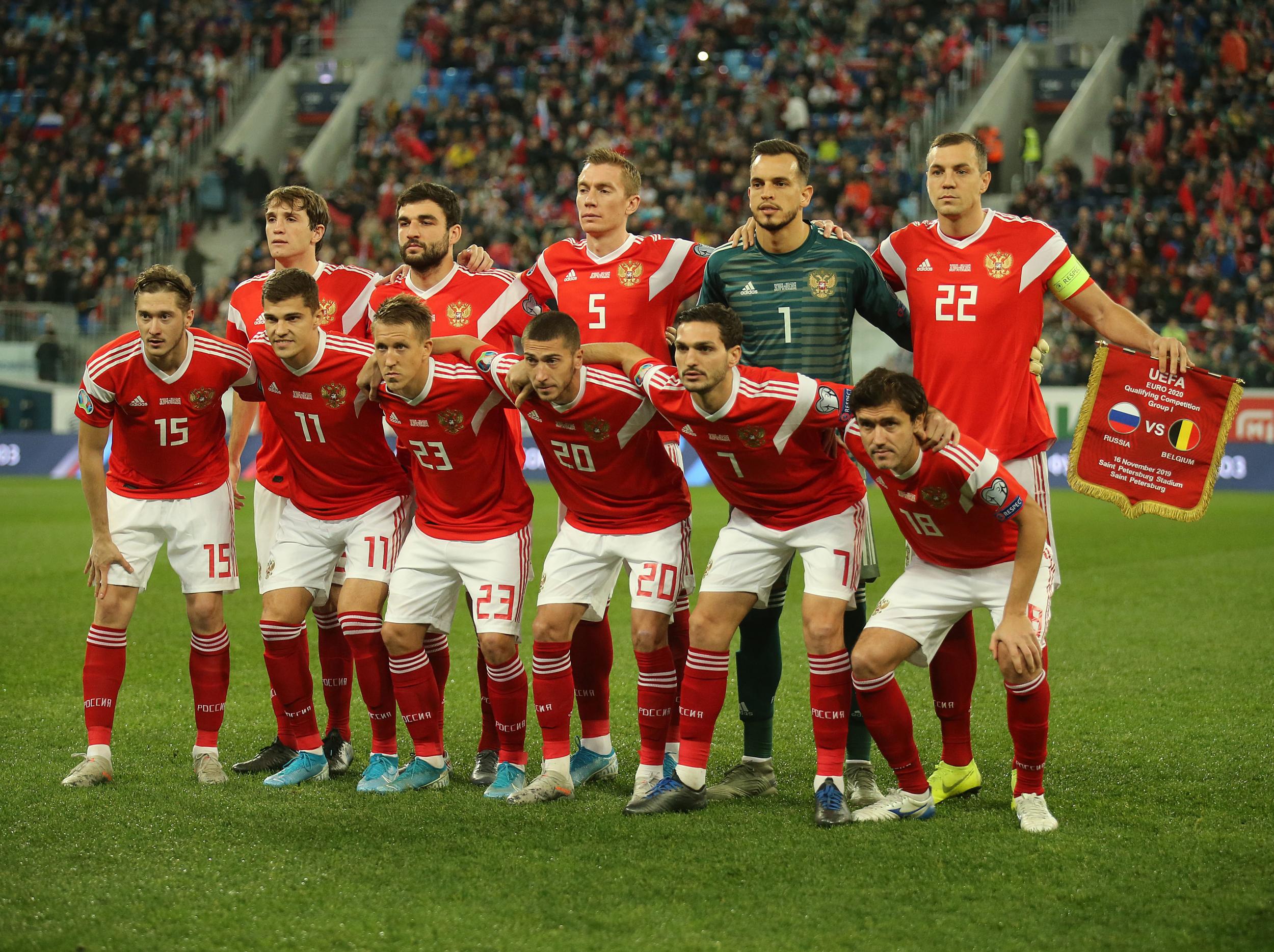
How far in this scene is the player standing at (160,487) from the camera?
19.3 ft

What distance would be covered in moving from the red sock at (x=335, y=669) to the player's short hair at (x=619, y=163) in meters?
2.33

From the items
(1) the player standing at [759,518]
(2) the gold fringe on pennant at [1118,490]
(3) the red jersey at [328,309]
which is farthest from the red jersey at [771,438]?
(3) the red jersey at [328,309]

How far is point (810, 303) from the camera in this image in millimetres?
5676

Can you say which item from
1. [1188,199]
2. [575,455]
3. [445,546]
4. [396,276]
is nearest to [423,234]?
[396,276]

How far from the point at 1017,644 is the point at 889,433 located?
34.8 inches

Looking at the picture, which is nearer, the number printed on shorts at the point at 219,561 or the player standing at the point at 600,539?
the player standing at the point at 600,539

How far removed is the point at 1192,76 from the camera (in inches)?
993

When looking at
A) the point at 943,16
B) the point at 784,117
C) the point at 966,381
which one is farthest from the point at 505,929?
the point at 943,16

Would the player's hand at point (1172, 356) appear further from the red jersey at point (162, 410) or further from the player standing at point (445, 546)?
the red jersey at point (162, 410)

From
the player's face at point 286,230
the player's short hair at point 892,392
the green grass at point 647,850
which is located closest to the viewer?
the green grass at point 647,850

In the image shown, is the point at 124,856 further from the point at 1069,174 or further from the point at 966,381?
the point at 1069,174

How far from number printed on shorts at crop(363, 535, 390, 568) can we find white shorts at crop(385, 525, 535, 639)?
4.3 inches

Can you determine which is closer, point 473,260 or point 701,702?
point 701,702

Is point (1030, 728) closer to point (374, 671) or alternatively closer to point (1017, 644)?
point (1017, 644)
